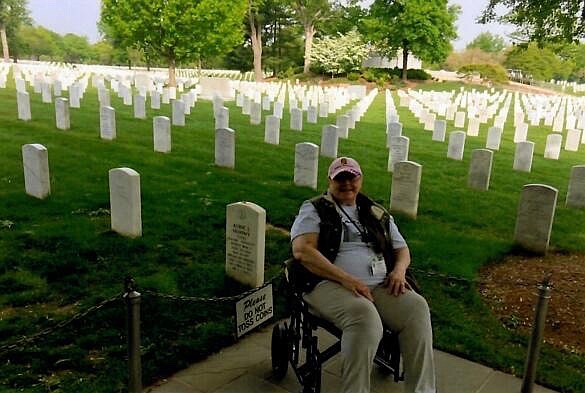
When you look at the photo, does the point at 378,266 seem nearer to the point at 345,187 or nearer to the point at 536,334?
the point at 345,187

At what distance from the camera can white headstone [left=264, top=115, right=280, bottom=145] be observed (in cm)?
1322

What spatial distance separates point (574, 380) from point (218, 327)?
2.69 metres

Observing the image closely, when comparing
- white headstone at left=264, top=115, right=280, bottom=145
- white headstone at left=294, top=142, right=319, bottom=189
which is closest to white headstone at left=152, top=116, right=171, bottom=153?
white headstone at left=264, top=115, right=280, bottom=145

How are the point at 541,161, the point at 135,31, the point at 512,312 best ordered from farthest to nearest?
the point at 135,31 → the point at 541,161 → the point at 512,312

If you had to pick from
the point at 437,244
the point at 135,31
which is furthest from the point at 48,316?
the point at 135,31

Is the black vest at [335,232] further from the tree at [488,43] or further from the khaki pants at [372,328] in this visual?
the tree at [488,43]

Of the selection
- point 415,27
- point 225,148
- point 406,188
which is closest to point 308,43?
point 415,27

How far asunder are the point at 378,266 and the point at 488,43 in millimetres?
116062

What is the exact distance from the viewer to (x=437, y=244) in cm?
674

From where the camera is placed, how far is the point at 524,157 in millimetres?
11672

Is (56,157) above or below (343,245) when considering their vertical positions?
below

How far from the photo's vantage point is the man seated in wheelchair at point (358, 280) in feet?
9.72

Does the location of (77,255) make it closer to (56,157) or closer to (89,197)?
(89,197)

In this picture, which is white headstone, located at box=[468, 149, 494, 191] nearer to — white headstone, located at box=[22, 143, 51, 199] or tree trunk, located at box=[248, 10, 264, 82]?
white headstone, located at box=[22, 143, 51, 199]
